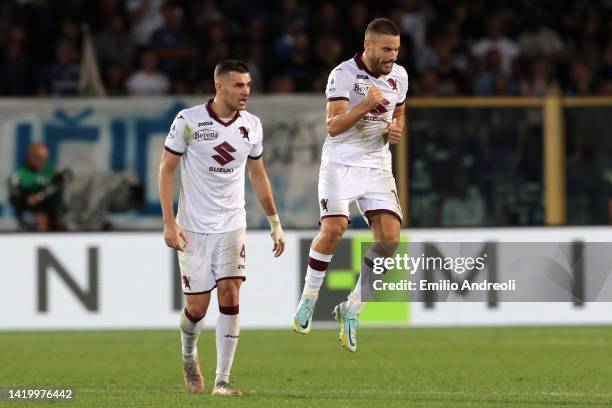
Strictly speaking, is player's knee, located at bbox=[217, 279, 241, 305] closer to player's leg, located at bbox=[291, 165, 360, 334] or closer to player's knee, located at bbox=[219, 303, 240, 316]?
player's knee, located at bbox=[219, 303, 240, 316]

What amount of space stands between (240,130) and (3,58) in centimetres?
981

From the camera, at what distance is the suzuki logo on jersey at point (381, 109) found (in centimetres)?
1046

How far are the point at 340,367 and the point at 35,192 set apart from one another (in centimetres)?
614

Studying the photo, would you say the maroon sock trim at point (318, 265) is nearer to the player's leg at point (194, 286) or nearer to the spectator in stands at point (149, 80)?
the player's leg at point (194, 286)

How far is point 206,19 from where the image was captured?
1983cm

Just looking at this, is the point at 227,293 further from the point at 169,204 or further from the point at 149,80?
the point at 149,80

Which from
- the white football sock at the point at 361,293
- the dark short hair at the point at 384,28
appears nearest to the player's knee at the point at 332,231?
the white football sock at the point at 361,293

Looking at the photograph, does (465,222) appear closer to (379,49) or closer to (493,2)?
(493,2)

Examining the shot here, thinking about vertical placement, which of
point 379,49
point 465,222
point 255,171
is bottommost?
point 465,222

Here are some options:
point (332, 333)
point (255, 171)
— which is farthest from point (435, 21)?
point (255, 171)

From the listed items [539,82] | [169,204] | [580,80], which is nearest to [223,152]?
[169,204]

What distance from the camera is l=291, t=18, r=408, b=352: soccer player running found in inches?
410

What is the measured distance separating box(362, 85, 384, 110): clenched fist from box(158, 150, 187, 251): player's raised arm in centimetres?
134

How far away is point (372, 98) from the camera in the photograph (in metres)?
9.90
